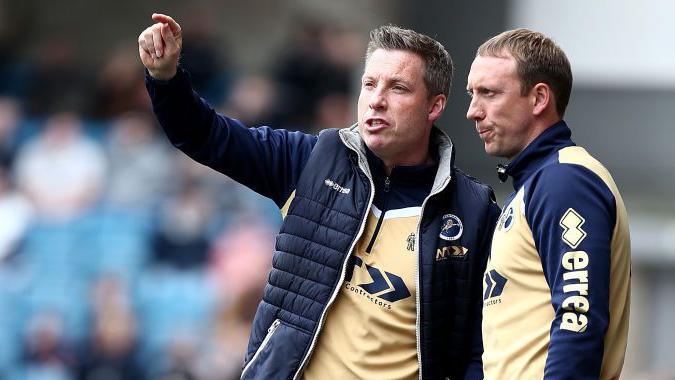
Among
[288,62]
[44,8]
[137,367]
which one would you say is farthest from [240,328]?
[44,8]

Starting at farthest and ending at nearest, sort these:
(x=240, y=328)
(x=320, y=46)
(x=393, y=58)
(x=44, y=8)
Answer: (x=44, y=8)
(x=320, y=46)
(x=240, y=328)
(x=393, y=58)

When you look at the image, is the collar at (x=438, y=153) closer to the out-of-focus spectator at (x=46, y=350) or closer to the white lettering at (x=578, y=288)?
the white lettering at (x=578, y=288)

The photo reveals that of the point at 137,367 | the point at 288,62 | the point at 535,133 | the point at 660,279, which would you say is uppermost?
the point at 288,62

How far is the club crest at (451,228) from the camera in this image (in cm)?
393

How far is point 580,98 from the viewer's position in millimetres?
10859

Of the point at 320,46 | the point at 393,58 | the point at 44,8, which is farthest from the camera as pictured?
the point at 44,8

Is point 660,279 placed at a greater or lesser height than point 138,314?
greater

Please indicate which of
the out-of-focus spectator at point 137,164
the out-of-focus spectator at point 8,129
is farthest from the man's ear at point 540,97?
the out-of-focus spectator at point 8,129

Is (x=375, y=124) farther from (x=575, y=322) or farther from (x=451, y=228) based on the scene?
(x=575, y=322)

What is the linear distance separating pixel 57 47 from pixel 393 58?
8827 mm

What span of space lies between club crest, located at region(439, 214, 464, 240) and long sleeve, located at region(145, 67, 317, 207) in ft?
1.58

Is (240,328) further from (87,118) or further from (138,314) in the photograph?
(87,118)

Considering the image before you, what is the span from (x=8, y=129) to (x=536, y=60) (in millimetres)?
8904

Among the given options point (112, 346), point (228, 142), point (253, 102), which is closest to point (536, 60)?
point (228, 142)
